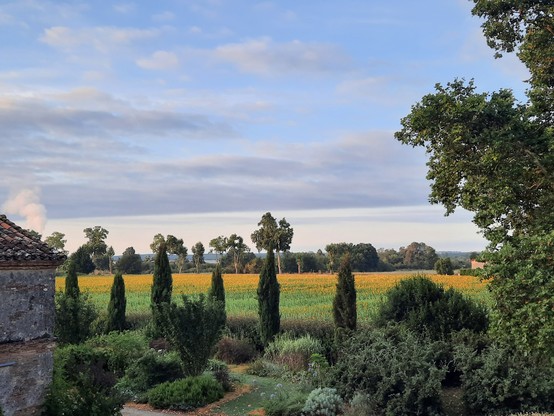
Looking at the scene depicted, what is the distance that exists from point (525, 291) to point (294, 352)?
32.0ft

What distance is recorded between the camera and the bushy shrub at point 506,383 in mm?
12883

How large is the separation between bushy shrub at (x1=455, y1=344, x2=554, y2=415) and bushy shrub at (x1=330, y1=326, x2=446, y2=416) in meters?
0.83

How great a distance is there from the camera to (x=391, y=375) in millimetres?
13188

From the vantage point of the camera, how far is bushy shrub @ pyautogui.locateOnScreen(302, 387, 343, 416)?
13117mm

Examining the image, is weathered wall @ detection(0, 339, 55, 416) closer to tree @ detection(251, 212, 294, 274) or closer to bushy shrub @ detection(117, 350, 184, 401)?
bushy shrub @ detection(117, 350, 184, 401)

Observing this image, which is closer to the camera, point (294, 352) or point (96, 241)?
point (294, 352)

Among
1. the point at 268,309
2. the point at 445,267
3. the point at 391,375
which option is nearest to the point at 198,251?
the point at 445,267

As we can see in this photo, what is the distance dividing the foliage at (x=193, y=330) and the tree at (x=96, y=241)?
239 feet

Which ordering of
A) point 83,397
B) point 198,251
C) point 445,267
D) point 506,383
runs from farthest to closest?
1. point 198,251
2. point 445,267
3. point 506,383
4. point 83,397

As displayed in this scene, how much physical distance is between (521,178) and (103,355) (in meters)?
13.4

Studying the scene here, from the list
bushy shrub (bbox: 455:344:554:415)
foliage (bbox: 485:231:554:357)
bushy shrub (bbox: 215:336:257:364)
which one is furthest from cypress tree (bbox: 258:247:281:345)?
foliage (bbox: 485:231:554:357)

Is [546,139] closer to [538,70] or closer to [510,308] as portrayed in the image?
[538,70]

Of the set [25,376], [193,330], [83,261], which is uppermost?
[83,261]

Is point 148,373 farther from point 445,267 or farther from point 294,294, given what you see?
point 445,267
